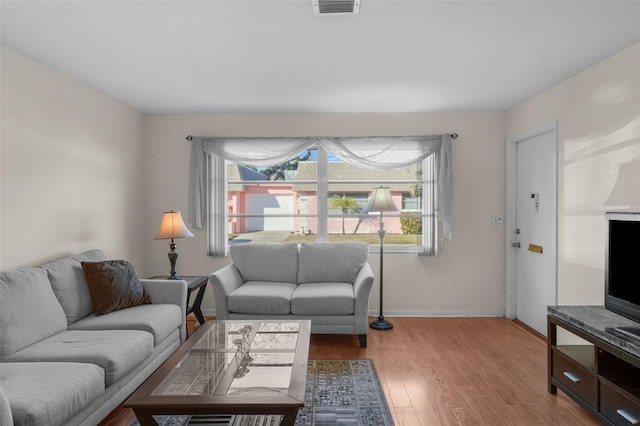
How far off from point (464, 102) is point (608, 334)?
2881 mm

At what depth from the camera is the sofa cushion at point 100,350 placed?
2414mm

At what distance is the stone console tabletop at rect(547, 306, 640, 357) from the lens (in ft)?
7.25

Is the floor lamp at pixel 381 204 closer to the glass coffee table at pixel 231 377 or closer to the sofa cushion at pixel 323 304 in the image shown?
the sofa cushion at pixel 323 304

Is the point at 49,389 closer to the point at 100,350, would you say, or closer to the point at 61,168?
the point at 100,350

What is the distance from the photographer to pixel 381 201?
4.62 m

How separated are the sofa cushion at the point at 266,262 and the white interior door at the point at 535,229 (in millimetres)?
2582

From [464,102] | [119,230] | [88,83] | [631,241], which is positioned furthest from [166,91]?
[631,241]

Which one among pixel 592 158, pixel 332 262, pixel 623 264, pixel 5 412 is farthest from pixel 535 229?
pixel 5 412

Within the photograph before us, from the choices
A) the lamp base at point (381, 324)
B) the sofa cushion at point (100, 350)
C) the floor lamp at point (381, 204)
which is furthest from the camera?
the floor lamp at point (381, 204)

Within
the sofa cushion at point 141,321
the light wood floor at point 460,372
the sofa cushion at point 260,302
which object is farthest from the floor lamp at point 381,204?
the sofa cushion at point 141,321

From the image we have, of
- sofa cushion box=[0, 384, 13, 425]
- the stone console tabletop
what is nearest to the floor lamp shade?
sofa cushion box=[0, 384, 13, 425]

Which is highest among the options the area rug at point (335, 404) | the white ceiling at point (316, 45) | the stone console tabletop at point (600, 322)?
the white ceiling at point (316, 45)

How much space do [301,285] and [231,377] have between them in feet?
7.38

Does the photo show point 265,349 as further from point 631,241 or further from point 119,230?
point 119,230
